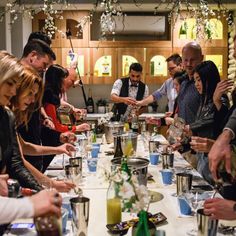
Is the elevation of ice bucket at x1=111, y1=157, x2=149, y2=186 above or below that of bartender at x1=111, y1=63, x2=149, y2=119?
below

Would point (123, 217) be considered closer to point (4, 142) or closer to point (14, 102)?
point (4, 142)

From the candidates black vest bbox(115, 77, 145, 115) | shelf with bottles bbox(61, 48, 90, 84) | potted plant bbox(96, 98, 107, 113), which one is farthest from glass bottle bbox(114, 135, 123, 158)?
potted plant bbox(96, 98, 107, 113)

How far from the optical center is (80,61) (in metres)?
6.70

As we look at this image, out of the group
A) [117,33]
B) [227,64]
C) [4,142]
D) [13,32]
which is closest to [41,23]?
[13,32]

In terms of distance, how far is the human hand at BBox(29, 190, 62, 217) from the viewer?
3.98 feet

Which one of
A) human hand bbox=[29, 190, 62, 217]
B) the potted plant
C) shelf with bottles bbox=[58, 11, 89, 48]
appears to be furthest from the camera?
the potted plant

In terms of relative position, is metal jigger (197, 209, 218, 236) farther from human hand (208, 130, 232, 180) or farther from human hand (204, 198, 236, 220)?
human hand (208, 130, 232, 180)

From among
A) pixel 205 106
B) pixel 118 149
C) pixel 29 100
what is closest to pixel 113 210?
pixel 29 100

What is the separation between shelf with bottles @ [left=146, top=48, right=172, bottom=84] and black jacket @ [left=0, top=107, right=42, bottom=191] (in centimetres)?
471

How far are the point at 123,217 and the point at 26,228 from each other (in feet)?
1.48

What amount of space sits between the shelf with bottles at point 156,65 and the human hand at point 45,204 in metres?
5.64

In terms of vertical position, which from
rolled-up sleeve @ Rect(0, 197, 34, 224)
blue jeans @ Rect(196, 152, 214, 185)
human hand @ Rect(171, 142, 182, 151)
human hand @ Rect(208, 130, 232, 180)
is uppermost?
human hand @ Rect(208, 130, 232, 180)

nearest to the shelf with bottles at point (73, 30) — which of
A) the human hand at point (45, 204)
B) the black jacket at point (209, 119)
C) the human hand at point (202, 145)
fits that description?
the black jacket at point (209, 119)

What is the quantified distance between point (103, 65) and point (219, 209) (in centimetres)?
539
